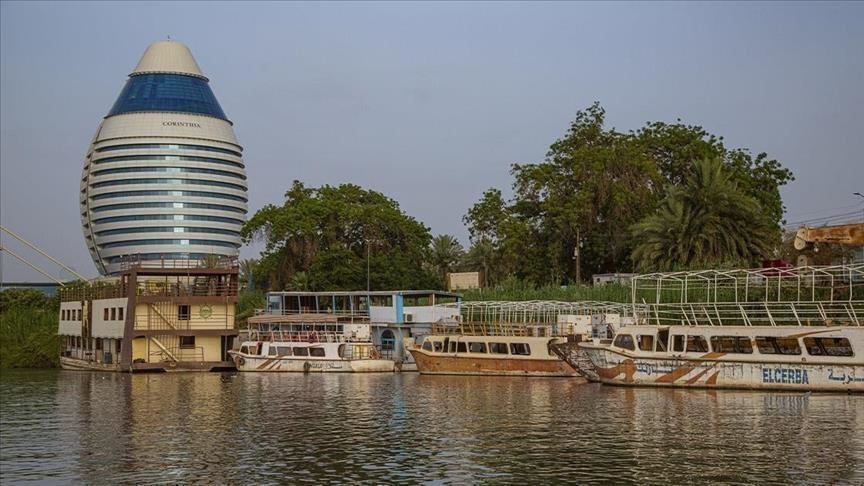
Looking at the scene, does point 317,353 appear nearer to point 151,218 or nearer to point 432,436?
point 432,436

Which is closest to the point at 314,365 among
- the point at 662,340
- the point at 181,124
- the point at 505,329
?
the point at 505,329

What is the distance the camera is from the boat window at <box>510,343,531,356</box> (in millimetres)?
54688

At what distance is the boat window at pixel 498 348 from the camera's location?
5547 cm

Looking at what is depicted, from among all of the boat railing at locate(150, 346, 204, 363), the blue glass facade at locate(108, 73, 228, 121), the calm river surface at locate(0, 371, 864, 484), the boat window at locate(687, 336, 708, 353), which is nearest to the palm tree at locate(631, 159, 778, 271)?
the boat window at locate(687, 336, 708, 353)

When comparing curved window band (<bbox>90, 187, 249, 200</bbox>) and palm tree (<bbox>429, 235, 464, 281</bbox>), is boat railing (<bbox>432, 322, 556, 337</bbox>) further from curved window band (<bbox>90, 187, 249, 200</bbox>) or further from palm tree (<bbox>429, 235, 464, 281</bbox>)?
curved window band (<bbox>90, 187, 249, 200</bbox>)

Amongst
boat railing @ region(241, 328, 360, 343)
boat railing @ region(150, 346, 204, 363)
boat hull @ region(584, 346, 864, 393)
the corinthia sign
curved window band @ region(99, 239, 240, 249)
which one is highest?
the corinthia sign

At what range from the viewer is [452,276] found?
91.8m

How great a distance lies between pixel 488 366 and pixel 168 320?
2085 cm

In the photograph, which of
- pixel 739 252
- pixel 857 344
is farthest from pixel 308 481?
pixel 739 252

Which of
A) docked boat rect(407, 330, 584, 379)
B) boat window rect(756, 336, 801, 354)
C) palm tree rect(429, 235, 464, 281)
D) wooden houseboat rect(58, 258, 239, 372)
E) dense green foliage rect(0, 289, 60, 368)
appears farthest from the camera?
palm tree rect(429, 235, 464, 281)

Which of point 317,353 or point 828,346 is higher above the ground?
point 828,346

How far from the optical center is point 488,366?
55.6 meters

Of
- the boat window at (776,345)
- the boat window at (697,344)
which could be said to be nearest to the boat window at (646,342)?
the boat window at (697,344)

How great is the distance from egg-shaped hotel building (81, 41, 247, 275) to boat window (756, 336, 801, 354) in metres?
150
